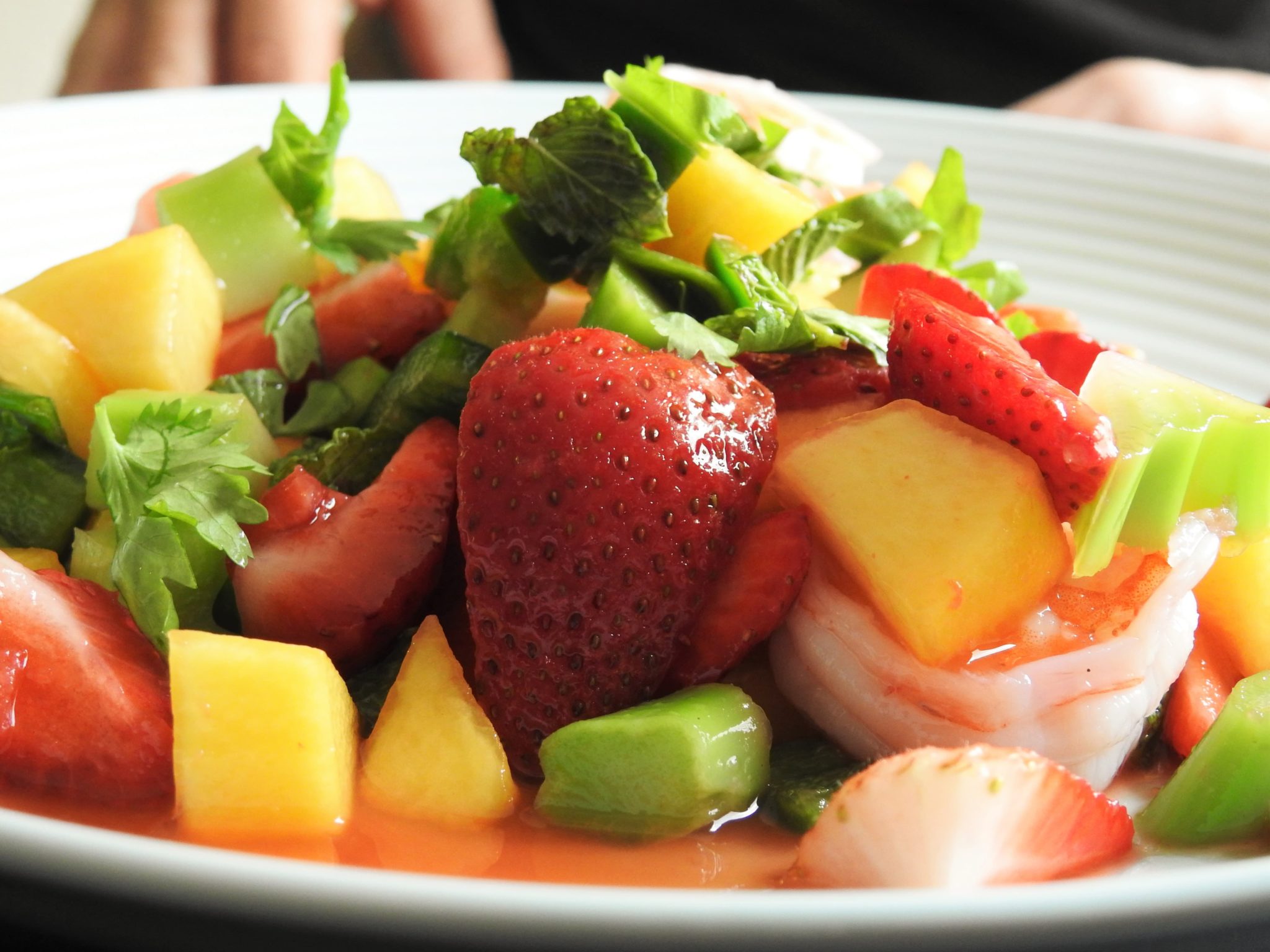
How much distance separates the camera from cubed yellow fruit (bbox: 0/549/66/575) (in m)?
1.71

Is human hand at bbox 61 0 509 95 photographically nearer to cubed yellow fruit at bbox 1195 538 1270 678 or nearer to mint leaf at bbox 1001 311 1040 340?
mint leaf at bbox 1001 311 1040 340

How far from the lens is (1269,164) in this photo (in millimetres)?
3076

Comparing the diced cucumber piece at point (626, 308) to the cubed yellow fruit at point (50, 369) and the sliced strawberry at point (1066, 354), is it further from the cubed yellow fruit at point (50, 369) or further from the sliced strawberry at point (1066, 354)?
the cubed yellow fruit at point (50, 369)

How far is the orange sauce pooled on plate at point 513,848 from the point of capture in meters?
1.33

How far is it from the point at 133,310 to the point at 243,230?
11.8 inches

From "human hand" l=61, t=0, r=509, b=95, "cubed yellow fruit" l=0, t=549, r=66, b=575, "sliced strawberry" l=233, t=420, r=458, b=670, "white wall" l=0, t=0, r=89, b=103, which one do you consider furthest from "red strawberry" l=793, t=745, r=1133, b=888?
"white wall" l=0, t=0, r=89, b=103

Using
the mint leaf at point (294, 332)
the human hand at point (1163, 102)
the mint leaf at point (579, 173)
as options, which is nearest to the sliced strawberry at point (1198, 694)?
the mint leaf at point (579, 173)

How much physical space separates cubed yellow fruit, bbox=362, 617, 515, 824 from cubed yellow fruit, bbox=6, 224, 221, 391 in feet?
2.22

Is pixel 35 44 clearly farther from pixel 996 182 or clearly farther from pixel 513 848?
pixel 513 848

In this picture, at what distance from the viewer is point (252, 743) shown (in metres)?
1.39

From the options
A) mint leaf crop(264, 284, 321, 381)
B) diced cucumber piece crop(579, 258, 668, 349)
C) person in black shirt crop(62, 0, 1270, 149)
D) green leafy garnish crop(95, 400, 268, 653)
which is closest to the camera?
green leafy garnish crop(95, 400, 268, 653)

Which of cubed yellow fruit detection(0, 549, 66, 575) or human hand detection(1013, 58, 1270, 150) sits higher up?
cubed yellow fruit detection(0, 549, 66, 575)

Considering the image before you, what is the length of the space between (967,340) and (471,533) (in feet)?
2.06

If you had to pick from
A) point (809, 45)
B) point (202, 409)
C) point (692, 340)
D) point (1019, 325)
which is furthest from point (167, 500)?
point (809, 45)
